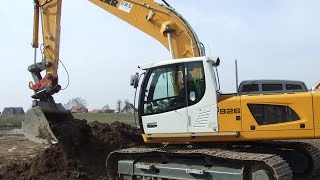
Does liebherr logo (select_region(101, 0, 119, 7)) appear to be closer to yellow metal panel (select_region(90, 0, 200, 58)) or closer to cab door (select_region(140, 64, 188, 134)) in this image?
yellow metal panel (select_region(90, 0, 200, 58))

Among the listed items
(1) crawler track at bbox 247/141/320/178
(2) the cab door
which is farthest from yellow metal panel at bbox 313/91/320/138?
(2) the cab door

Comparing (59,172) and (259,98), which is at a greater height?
(259,98)

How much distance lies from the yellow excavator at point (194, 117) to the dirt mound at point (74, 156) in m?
0.61

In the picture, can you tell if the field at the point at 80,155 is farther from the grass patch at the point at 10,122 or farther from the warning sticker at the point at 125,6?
the grass patch at the point at 10,122

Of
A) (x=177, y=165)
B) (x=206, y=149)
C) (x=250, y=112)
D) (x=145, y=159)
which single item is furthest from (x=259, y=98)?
(x=145, y=159)

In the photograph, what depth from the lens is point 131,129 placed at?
13.7m

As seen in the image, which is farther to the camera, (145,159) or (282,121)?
(145,159)

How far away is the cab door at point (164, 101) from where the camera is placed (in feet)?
31.5

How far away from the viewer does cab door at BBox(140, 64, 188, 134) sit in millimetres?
9594

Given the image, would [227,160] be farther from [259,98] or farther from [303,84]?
[303,84]

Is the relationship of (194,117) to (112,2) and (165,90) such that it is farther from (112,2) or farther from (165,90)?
(112,2)

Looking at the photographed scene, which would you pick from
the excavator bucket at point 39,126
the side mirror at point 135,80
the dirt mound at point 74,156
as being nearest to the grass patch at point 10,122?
the dirt mound at point 74,156

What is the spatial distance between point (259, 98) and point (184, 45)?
8.64 feet

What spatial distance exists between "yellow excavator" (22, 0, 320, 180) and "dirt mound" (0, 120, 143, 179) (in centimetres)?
61
